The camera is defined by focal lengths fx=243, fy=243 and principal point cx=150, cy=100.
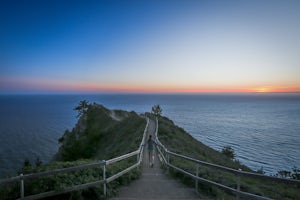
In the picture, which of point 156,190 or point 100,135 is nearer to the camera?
point 156,190

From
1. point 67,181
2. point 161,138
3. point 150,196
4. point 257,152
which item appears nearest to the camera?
point 67,181

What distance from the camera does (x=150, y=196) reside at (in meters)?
8.38

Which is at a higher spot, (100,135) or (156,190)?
(156,190)

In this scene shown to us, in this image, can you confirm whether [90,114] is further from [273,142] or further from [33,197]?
[33,197]

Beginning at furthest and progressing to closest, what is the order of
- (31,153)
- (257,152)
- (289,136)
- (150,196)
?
(289,136)
(31,153)
(257,152)
(150,196)

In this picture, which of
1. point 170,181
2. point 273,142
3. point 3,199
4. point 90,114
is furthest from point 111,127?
point 3,199

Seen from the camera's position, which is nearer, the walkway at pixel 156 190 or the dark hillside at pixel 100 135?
the walkway at pixel 156 190

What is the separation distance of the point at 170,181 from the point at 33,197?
6.12 meters

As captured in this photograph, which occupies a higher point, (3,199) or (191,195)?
(3,199)

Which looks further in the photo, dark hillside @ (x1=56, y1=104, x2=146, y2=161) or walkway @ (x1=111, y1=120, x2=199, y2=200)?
dark hillside @ (x1=56, y1=104, x2=146, y2=161)

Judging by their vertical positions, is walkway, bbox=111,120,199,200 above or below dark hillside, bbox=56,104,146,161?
above

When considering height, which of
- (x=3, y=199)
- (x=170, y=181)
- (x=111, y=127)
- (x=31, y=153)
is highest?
(x=3, y=199)

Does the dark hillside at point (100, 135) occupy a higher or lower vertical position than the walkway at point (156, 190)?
lower

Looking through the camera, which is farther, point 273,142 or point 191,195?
point 273,142
